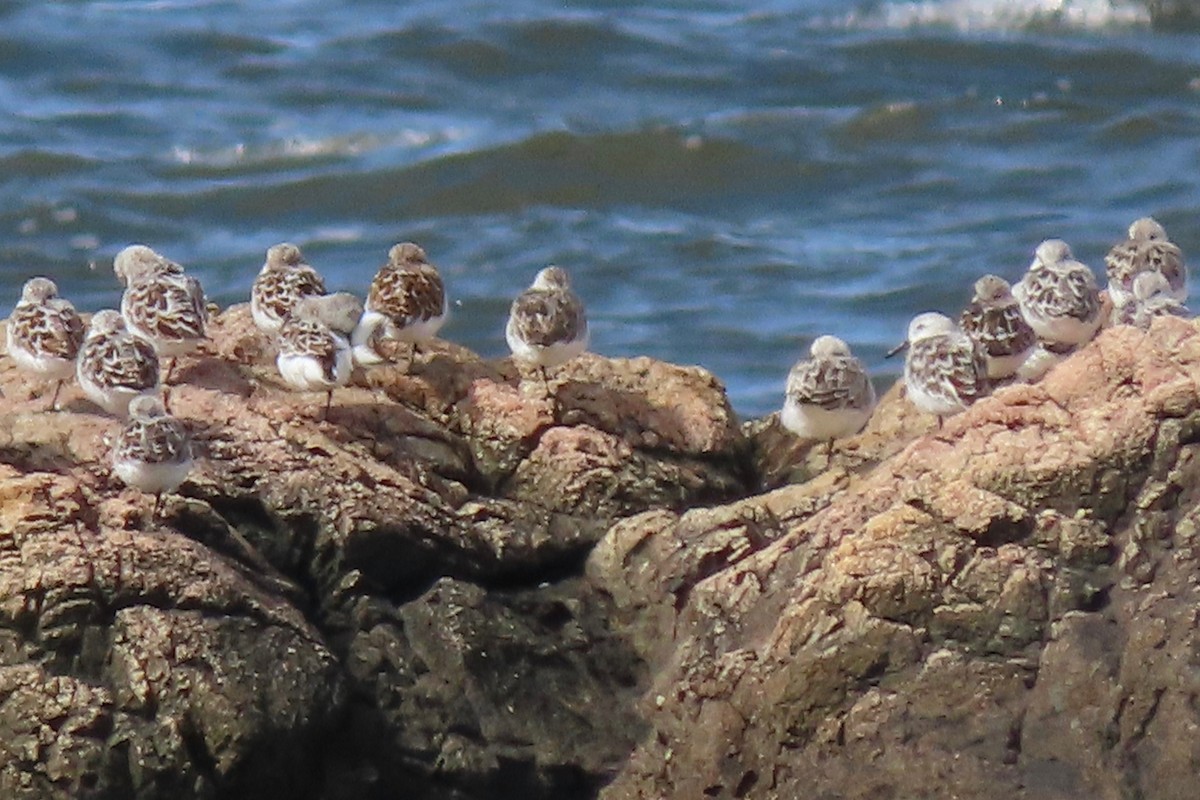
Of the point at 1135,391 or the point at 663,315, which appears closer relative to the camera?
the point at 1135,391

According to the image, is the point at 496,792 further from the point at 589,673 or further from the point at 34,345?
→ the point at 34,345

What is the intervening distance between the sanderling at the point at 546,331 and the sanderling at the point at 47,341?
1.89 m

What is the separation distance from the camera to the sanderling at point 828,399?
9.69m

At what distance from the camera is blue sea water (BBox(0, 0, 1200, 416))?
17.5 meters

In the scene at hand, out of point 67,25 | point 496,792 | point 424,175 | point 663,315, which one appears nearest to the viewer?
point 496,792

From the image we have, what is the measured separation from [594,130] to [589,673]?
1229 centimetres

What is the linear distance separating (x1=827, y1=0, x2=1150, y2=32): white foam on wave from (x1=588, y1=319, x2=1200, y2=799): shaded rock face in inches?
590

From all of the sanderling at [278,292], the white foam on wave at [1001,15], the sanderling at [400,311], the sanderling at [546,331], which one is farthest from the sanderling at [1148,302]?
the white foam on wave at [1001,15]

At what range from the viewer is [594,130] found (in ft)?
67.1

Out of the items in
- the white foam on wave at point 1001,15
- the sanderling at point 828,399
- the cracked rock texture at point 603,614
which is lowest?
the cracked rock texture at point 603,614

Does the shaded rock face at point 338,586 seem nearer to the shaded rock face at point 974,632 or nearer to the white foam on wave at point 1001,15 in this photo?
the shaded rock face at point 974,632

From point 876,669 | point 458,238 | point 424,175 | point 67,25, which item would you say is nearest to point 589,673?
point 876,669

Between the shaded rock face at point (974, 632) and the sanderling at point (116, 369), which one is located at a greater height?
the sanderling at point (116, 369)

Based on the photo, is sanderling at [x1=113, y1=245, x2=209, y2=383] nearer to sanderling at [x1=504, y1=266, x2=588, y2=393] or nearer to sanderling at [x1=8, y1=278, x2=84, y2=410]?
sanderling at [x1=8, y1=278, x2=84, y2=410]
